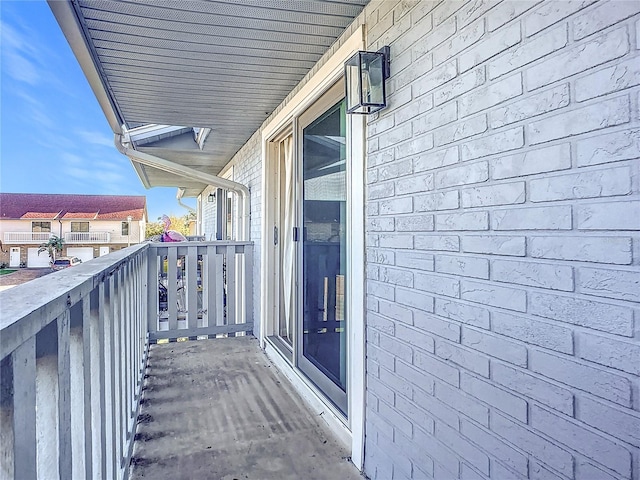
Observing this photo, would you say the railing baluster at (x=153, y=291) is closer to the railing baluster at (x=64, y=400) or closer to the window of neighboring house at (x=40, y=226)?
the window of neighboring house at (x=40, y=226)

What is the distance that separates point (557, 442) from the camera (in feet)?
3.38

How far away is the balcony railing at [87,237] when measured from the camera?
1939 mm

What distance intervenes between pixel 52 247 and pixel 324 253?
5.29 feet

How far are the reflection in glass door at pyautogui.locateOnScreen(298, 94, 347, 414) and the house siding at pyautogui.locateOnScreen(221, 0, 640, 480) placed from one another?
0.62 meters

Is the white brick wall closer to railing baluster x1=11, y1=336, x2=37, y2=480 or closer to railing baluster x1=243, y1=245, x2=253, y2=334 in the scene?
railing baluster x1=11, y1=336, x2=37, y2=480

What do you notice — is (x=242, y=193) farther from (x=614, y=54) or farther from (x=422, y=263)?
(x=614, y=54)

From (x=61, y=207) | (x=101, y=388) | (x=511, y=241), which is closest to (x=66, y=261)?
(x=101, y=388)

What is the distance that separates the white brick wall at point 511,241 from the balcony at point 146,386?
924 mm

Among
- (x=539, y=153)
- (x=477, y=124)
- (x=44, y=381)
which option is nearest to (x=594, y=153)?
(x=539, y=153)

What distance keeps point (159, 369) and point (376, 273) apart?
2536mm

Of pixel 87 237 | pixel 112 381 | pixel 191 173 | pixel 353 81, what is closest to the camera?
pixel 112 381

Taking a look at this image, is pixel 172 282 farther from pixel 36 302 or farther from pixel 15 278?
pixel 36 302

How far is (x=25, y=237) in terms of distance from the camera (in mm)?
1829

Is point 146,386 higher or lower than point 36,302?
lower
